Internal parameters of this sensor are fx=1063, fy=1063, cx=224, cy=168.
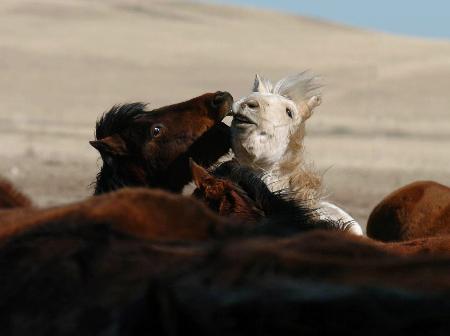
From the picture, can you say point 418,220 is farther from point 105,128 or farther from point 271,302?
point 271,302

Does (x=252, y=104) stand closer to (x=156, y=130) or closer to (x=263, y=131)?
(x=263, y=131)

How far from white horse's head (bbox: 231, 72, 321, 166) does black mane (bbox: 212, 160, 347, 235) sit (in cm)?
96

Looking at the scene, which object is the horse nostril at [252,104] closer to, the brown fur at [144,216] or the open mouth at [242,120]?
the open mouth at [242,120]

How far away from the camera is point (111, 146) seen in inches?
211

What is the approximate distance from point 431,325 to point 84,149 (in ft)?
68.5

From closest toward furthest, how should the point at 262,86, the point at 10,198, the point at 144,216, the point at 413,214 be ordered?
the point at 144,216, the point at 10,198, the point at 262,86, the point at 413,214

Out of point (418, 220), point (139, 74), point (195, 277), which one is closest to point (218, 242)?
point (195, 277)

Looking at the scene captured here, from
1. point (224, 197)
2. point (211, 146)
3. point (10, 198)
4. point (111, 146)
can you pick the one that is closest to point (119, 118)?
point (111, 146)

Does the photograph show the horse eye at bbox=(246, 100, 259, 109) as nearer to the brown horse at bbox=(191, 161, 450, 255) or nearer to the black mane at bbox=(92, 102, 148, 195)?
the black mane at bbox=(92, 102, 148, 195)

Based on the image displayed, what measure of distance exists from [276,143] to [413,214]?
2.37m

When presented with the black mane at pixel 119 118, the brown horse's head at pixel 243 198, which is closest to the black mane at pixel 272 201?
the brown horse's head at pixel 243 198

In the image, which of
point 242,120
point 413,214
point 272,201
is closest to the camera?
point 272,201

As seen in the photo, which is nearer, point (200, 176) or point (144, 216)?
point (144, 216)

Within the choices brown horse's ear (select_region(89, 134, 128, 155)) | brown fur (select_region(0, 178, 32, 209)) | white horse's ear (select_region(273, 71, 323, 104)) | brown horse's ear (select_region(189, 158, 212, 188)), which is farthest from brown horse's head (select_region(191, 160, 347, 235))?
white horse's ear (select_region(273, 71, 323, 104))
